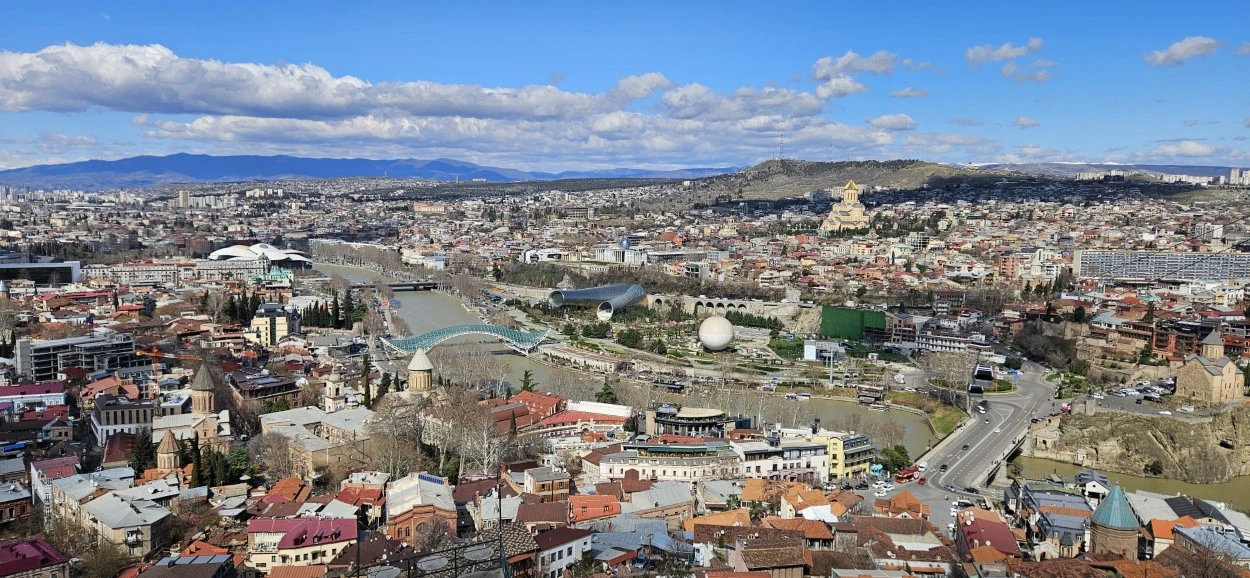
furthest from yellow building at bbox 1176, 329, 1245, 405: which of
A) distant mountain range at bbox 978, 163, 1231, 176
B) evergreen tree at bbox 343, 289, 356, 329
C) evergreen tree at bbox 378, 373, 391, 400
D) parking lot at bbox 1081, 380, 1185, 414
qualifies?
distant mountain range at bbox 978, 163, 1231, 176

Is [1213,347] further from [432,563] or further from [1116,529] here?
[432,563]

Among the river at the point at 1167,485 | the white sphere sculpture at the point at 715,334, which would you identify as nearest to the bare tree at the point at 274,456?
the river at the point at 1167,485

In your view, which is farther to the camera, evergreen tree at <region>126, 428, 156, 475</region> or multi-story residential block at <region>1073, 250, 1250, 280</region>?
multi-story residential block at <region>1073, 250, 1250, 280</region>

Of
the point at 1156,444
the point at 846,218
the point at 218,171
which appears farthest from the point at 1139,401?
the point at 218,171

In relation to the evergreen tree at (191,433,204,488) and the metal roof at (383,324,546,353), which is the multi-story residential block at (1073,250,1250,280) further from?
the evergreen tree at (191,433,204,488)

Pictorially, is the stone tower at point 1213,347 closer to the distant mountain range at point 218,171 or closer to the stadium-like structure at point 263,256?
the stadium-like structure at point 263,256

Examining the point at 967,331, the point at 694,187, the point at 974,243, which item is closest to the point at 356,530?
the point at 967,331
